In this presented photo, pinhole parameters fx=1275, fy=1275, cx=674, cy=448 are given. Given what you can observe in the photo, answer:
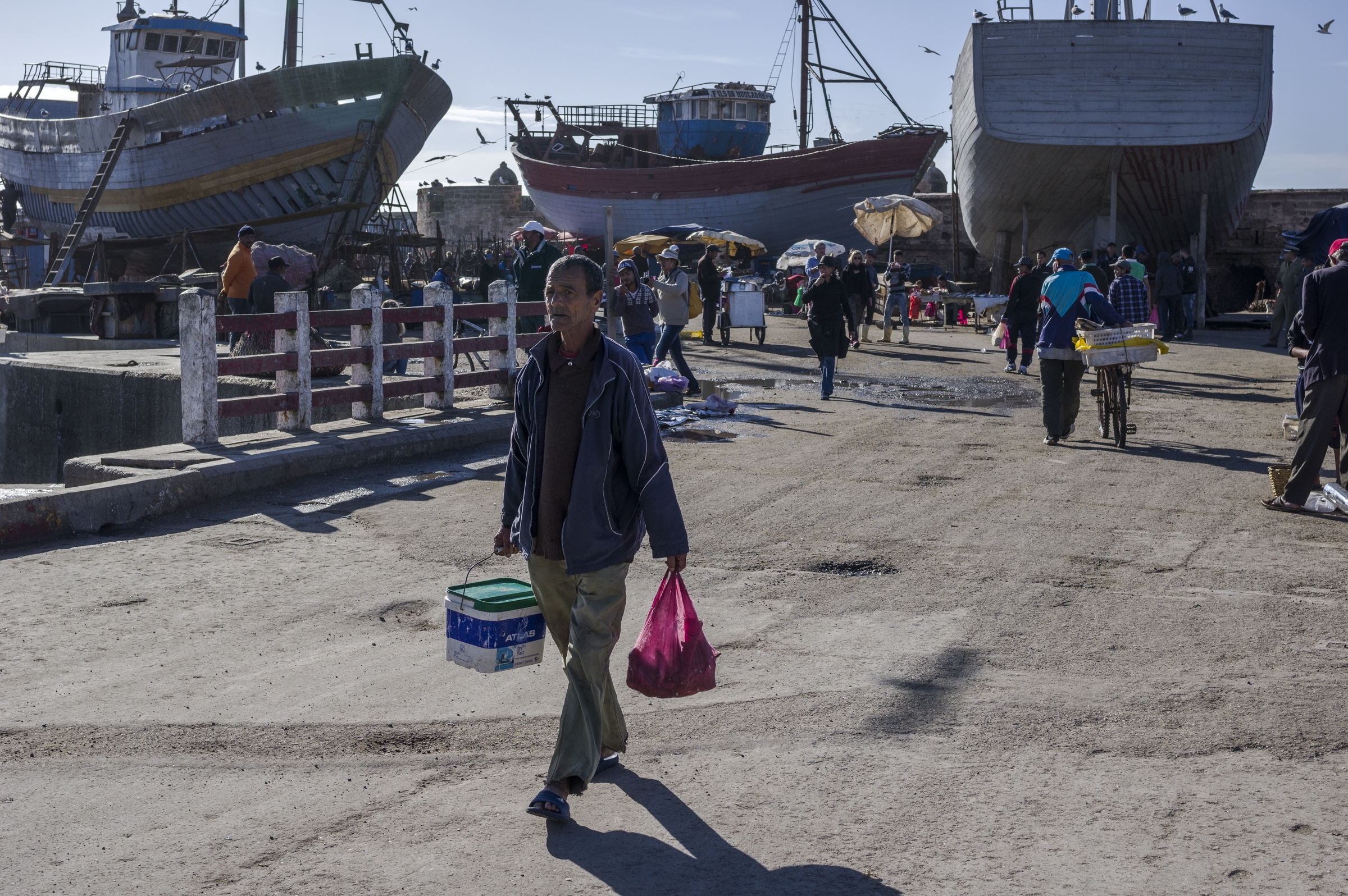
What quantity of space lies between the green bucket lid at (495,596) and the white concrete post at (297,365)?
23.1 feet

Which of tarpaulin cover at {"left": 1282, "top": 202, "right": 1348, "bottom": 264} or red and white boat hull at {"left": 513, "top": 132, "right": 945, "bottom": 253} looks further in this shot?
red and white boat hull at {"left": 513, "top": 132, "right": 945, "bottom": 253}

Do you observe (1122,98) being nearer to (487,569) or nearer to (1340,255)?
A: (1340,255)

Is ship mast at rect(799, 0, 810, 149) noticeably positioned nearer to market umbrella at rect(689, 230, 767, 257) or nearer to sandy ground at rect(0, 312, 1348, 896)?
market umbrella at rect(689, 230, 767, 257)

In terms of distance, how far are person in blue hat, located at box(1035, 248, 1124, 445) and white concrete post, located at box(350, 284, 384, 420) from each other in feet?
20.1

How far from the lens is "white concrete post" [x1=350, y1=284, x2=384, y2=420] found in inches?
464

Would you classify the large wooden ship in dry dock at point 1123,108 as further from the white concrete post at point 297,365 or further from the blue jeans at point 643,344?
the white concrete post at point 297,365

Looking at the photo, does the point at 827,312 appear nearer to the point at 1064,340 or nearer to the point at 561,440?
the point at 1064,340

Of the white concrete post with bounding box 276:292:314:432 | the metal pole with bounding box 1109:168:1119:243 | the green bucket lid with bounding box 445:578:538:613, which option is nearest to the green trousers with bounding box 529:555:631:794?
the green bucket lid with bounding box 445:578:538:613

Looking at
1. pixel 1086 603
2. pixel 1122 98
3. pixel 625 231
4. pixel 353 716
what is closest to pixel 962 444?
pixel 1086 603

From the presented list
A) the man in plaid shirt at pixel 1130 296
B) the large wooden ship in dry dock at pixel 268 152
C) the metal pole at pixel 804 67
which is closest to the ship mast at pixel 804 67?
the metal pole at pixel 804 67

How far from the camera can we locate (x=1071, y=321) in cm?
1173

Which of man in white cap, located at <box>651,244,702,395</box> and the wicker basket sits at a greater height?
man in white cap, located at <box>651,244,702,395</box>

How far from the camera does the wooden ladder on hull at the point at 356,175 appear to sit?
34.8m

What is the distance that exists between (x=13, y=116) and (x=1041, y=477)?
142 ft
